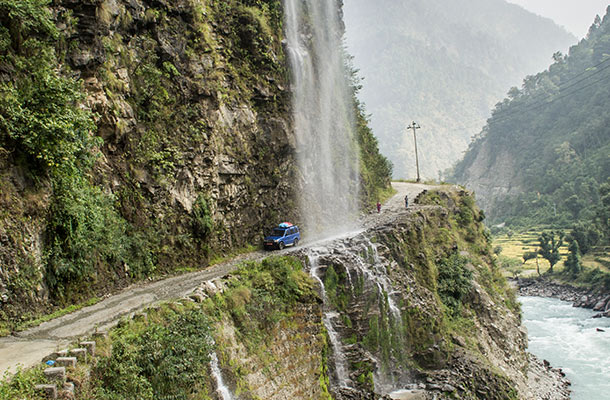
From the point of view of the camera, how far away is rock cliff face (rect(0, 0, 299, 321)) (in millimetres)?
12859

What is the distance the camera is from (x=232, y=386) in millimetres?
12750

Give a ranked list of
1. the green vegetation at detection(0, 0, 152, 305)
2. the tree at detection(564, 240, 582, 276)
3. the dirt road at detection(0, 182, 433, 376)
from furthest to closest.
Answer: the tree at detection(564, 240, 582, 276)
the green vegetation at detection(0, 0, 152, 305)
the dirt road at detection(0, 182, 433, 376)

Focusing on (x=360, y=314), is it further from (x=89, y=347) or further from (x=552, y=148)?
(x=552, y=148)

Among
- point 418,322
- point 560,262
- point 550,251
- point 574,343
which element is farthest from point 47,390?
point 560,262

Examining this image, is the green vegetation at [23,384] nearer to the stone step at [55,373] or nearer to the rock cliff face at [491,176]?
the stone step at [55,373]

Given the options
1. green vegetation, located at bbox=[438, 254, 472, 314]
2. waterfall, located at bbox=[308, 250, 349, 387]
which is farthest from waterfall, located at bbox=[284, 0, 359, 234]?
waterfall, located at bbox=[308, 250, 349, 387]

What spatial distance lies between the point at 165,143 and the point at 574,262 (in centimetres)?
6615

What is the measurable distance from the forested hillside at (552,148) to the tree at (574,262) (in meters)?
10.5

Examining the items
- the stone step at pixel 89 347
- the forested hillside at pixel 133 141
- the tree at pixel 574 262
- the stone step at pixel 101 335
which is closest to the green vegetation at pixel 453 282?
the forested hillside at pixel 133 141

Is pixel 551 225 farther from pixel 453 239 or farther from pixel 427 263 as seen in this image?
pixel 427 263

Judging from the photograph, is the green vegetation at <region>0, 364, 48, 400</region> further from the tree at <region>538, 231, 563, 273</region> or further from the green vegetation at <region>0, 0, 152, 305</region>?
the tree at <region>538, 231, 563, 273</region>

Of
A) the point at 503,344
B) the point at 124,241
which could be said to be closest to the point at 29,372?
the point at 124,241

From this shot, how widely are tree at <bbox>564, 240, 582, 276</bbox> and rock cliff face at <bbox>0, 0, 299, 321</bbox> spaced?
181 feet

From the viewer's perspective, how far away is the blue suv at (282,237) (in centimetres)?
2411
